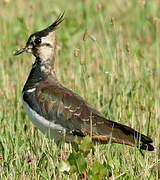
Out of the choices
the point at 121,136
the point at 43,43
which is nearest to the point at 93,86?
the point at 43,43

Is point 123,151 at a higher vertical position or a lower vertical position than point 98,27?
lower

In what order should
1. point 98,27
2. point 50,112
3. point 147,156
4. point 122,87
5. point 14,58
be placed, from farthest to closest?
point 98,27 < point 14,58 < point 122,87 < point 50,112 < point 147,156

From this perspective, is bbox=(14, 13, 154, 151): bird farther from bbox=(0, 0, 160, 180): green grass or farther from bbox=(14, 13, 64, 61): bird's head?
bbox=(14, 13, 64, 61): bird's head

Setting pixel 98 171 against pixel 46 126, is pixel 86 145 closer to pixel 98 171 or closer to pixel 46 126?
pixel 98 171

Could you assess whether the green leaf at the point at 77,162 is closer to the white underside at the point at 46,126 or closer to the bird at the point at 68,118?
the bird at the point at 68,118

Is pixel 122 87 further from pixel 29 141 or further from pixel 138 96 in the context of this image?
pixel 29 141

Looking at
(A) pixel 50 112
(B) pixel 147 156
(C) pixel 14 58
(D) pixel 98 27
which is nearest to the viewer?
(B) pixel 147 156

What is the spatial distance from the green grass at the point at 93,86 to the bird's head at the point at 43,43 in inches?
9.9

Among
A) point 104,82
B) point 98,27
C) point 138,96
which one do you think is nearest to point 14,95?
point 104,82

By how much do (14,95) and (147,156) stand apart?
240cm

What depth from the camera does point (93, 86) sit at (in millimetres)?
6945

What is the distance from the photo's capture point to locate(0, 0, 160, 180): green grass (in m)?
4.82

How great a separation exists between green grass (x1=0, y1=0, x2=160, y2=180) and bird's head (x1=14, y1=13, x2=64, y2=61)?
0.82ft

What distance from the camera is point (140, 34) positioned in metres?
9.40
